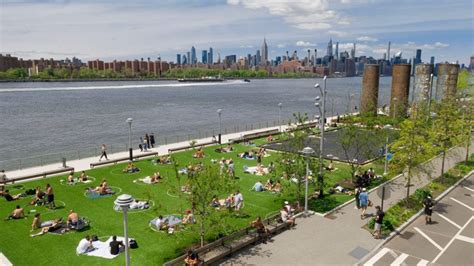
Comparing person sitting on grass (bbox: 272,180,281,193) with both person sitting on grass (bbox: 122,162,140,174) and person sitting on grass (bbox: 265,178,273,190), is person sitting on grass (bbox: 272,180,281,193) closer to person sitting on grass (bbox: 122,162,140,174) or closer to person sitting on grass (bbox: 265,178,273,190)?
person sitting on grass (bbox: 265,178,273,190)

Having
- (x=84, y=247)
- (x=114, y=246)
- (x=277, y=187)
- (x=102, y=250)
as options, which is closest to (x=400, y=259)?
(x=277, y=187)

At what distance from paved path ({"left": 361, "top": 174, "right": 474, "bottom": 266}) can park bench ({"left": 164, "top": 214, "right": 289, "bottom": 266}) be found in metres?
4.12

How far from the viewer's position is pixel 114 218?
1823cm

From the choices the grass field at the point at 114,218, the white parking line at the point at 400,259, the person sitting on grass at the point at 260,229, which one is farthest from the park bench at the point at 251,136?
the white parking line at the point at 400,259

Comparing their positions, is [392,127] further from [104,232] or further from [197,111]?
[197,111]

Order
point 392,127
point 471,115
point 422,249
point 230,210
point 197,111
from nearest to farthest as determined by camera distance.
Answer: point 422,249 < point 230,210 < point 392,127 < point 471,115 < point 197,111

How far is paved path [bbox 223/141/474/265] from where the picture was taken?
47.6ft

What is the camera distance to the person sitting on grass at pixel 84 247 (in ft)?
48.2

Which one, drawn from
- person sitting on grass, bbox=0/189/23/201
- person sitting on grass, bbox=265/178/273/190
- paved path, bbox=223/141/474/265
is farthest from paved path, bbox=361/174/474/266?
person sitting on grass, bbox=0/189/23/201

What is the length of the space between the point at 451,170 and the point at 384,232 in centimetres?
1394

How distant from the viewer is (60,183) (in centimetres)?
2389

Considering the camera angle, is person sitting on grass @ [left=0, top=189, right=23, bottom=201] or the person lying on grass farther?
person sitting on grass @ [left=0, top=189, right=23, bottom=201]

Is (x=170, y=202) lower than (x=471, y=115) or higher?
lower

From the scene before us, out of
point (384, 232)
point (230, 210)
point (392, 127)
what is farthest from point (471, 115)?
point (230, 210)
